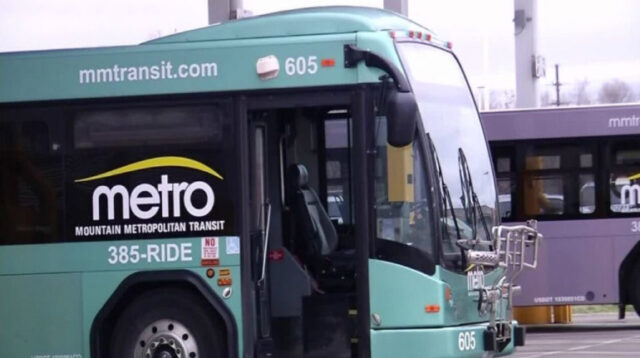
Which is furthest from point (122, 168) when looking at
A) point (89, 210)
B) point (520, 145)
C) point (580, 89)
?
point (580, 89)

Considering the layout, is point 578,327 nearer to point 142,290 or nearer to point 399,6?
point 399,6

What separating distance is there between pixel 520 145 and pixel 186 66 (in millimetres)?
9524

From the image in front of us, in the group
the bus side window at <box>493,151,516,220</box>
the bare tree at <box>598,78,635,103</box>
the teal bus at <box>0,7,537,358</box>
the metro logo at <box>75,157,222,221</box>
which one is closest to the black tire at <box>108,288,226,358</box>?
the teal bus at <box>0,7,537,358</box>

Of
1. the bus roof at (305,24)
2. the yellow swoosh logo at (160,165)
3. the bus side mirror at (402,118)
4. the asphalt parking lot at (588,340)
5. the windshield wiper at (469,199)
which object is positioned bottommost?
the asphalt parking lot at (588,340)

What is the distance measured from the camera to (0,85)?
1284cm

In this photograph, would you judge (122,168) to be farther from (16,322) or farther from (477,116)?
(477,116)

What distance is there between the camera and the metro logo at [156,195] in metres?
12.3

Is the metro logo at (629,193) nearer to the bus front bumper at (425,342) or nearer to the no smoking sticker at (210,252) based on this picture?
the bus front bumper at (425,342)

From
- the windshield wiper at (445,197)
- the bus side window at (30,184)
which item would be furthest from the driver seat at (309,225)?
the bus side window at (30,184)

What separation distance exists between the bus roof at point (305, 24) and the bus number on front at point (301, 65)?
0.95 ft

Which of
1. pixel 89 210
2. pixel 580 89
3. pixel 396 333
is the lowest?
pixel 396 333

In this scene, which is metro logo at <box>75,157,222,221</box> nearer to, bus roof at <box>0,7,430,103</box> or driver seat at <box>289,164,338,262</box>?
bus roof at <box>0,7,430,103</box>

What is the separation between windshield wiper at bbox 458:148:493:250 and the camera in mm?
12453

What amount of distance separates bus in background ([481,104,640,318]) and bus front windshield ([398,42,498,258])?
7629 mm
